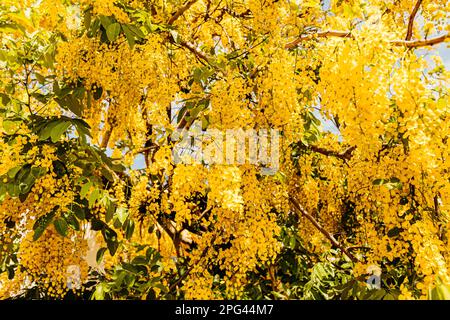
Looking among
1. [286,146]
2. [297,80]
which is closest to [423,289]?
[286,146]

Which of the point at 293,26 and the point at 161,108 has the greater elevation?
the point at 293,26

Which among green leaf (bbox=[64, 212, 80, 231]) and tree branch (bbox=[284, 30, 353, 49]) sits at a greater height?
tree branch (bbox=[284, 30, 353, 49])

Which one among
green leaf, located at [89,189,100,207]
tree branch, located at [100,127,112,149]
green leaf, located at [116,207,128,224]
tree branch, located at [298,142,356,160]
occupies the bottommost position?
green leaf, located at [116,207,128,224]

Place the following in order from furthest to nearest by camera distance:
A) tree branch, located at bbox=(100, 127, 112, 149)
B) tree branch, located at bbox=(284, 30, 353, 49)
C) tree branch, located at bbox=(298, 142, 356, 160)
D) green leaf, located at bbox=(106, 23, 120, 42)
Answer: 1. tree branch, located at bbox=(298, 142, 356, 160)
2. tree branch, located at bbox=(100, 127, 112, 149)
3. tree branch, located at bbox=(284, 30, 353, 49)
4. green leaf, located at bbox=(106, 23, 120, 42)

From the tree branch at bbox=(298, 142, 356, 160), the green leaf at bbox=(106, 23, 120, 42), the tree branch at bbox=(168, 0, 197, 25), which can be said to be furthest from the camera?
the tree branch at bbox=(298, 142, 356, 160)

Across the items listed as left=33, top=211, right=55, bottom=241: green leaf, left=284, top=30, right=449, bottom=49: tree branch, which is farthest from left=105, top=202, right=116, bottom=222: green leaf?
left=284, top=30, right=449, bottom=49: tree branch

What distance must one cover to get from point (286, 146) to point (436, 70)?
2.74ft

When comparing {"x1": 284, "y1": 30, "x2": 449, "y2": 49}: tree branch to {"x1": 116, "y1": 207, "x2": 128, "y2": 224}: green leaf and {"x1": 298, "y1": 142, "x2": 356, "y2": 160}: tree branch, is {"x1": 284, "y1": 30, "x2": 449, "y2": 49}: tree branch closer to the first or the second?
{"x1": 298, "y1": 142, "x2": 356, "y2": 160}: tree branch

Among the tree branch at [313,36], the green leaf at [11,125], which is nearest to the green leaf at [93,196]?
the green leaf at [11,125]

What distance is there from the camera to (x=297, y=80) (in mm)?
2410

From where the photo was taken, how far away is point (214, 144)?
227 centimetres

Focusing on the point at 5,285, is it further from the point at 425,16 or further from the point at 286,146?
the point at 425,16

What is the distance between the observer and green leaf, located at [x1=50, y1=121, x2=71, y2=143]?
1.97 metres

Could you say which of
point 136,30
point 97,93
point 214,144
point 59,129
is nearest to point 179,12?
point 136,30
